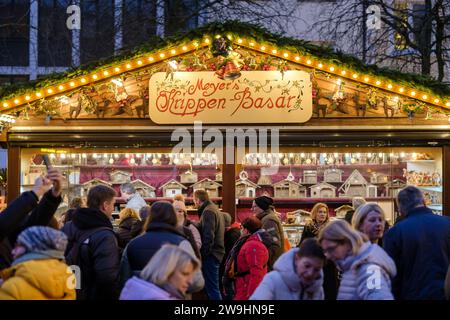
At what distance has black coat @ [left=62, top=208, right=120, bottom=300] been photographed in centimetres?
649

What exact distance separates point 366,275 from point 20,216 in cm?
276

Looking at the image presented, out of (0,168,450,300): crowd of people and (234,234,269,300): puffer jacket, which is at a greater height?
(0,168,450,300): crowd of people

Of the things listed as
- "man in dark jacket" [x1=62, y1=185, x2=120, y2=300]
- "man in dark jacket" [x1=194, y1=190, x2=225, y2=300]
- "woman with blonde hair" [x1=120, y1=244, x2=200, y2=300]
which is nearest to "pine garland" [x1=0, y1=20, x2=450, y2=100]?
"man in dark jacket" [x1=194, y1=190, x2=225, y2=300]

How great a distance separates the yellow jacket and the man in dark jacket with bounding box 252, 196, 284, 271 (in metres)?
4.94

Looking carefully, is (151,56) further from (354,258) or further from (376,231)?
(354,258)

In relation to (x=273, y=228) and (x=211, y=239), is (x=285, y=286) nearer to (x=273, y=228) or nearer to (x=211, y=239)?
(x=273, y=228)

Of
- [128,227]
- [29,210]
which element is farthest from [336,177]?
[29,210]

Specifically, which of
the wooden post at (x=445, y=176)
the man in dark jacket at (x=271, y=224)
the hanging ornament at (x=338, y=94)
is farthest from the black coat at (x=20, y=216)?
the wooden post at (x=445, y=176)

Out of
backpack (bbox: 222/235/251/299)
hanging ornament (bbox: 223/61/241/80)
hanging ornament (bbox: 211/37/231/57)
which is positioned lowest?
backpack (bbox: 222/235/251/299)

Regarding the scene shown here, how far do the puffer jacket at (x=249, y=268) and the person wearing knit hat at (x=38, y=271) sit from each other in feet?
10.1

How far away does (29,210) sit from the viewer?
571cm

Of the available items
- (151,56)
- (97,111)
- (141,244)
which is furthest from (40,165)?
(141,244)

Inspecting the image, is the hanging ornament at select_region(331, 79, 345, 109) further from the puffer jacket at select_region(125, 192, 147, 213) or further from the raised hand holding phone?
the raised hand holding phone

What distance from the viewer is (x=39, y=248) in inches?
180
